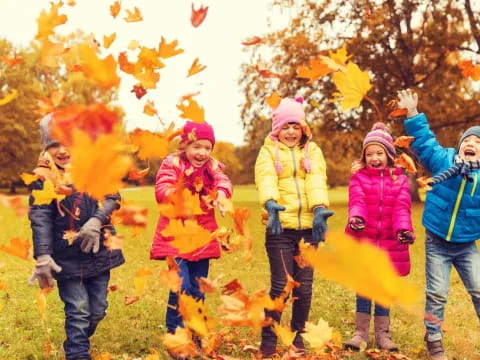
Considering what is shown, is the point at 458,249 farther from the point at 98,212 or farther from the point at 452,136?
the point at 452,136

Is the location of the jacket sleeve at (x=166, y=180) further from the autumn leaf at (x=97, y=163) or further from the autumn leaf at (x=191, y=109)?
the autumn leaf at (x=97, y=163)

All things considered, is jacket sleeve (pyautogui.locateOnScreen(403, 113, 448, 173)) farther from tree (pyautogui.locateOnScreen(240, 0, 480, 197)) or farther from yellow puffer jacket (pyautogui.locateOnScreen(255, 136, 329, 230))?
tree (pyautogui.locateOnScreen(240, 0, 480, 197))

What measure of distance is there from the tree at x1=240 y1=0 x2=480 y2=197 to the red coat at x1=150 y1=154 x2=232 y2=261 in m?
13.3

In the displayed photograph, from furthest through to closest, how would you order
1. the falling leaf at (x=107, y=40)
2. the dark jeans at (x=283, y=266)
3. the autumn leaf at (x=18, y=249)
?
1. the dark jeans at (x=283, y=266)
2. the autumn leaf at (x=18, y=249)
3. the falling leaf at (x=107, y=40)

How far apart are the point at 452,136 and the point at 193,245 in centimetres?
1945

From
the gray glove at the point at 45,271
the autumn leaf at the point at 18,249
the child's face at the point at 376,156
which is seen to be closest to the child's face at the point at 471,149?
the child's face at the point at 376,156

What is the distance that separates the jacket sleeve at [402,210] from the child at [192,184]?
Answer: 1.21m

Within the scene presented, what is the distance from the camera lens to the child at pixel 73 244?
3285mm

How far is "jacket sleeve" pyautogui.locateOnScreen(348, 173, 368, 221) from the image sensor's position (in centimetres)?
387

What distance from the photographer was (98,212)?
343 cm

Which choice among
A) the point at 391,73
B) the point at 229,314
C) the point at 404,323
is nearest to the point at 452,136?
the point at 391,73

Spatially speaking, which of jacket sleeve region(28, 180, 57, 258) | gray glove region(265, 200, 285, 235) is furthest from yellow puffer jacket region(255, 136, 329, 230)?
jacket sleeve region(28, 180, 57, 258)

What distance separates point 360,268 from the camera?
1176mm

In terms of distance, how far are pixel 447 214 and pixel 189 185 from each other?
177 centimetres
